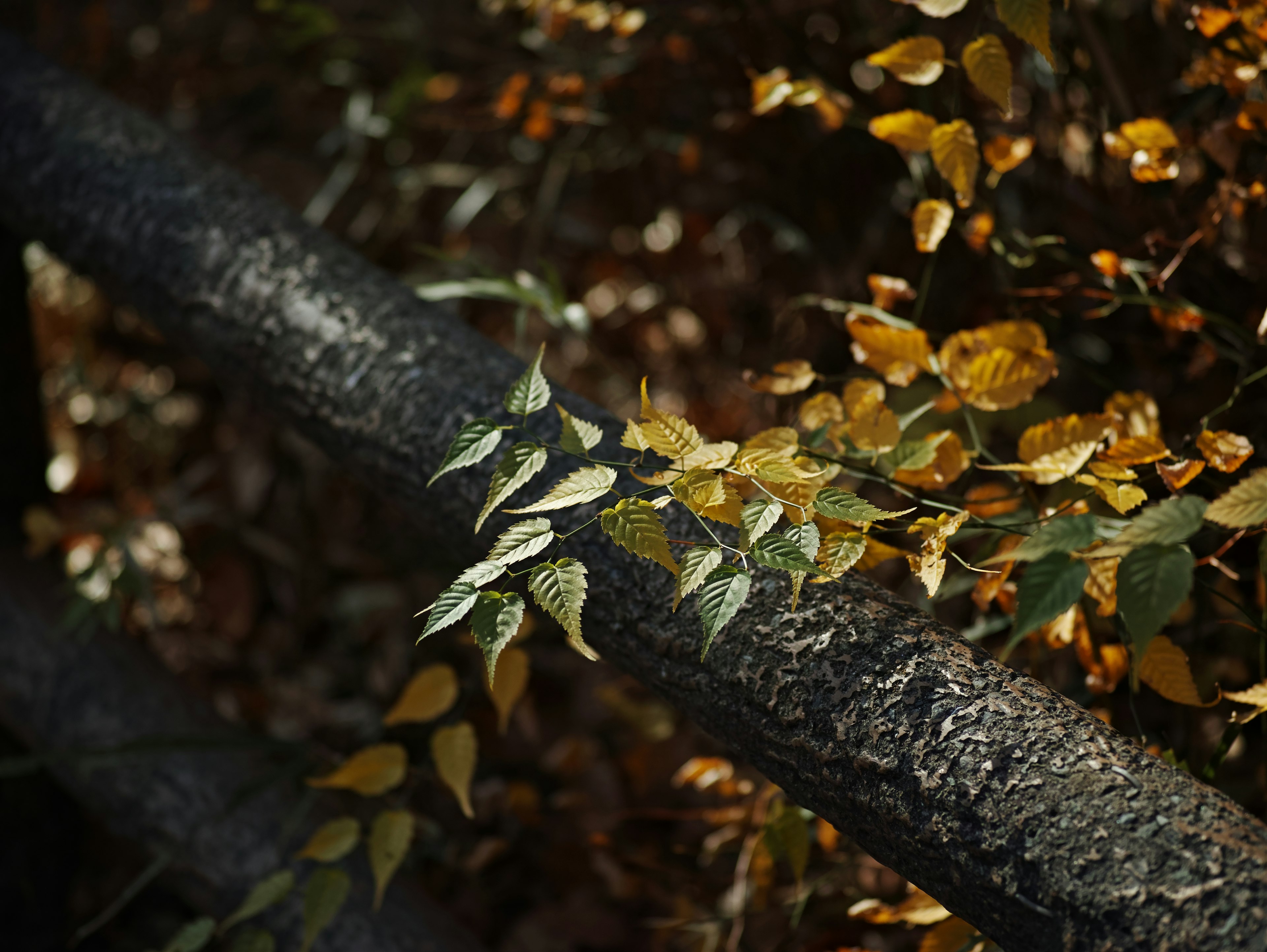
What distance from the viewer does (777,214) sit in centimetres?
169

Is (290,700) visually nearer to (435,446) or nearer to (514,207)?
(435,446)

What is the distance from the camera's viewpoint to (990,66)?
87 centimetres

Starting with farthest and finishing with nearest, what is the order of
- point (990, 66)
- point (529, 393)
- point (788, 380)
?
point (788, 380) → point (990, 66) → point (529, 393)

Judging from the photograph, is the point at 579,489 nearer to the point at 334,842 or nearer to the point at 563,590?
the point at 563,590

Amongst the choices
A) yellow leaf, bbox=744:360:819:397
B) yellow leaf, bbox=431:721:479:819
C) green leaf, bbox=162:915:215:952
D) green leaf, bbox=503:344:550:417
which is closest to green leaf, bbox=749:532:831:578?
green leaf, bbox=503:344:550:417

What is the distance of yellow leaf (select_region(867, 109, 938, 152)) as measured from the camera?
94 cm

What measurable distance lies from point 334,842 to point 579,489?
2.40ft

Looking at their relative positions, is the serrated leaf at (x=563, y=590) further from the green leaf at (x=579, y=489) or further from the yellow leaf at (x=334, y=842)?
the yellow leaf at (x=334, y=842)

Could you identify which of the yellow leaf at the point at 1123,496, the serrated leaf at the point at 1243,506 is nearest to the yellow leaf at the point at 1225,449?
the yellow leaf at the point at 1123,496

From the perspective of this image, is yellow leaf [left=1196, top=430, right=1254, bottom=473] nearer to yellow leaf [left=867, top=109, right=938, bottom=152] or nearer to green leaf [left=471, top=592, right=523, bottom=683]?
yellow leaf [left=867, top=109, right=938, bottom=152]

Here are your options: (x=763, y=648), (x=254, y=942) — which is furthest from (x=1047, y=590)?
(x=254, y=942)

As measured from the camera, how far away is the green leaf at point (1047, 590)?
0.54 metres

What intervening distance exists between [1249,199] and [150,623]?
7.23 ft

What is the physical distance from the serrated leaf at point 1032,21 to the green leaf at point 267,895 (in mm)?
1296
